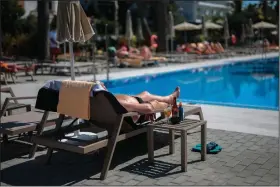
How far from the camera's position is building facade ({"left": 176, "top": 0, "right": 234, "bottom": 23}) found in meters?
48.7

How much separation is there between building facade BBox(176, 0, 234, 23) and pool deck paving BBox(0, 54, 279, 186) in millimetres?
40858

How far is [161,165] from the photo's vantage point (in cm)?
426

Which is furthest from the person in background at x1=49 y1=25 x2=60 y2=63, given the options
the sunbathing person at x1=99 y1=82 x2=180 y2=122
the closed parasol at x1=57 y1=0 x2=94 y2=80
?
the sunbathing person at x1=99 y1=82 x2=180 y2=122

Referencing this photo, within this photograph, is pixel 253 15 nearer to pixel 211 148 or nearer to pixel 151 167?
pixel 211 148

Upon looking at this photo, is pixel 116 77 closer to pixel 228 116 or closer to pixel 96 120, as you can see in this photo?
pixel 228 116

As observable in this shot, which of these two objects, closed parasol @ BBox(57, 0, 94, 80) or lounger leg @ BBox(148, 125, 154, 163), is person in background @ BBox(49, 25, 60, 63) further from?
lounger leg @ BBox(148, 125, 154, 163)

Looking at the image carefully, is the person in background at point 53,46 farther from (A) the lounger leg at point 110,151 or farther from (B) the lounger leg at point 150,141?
(A) the lounger leg at point 110,151

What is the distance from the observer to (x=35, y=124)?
4656 mm

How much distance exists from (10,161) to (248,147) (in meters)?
2.86

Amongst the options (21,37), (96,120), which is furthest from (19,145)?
(21,37)

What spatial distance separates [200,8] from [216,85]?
3923 centimetres

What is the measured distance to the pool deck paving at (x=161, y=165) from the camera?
12.5 ft

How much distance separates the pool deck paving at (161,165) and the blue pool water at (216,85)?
441 cm

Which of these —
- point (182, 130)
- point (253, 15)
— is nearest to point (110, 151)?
point (182, 130)
